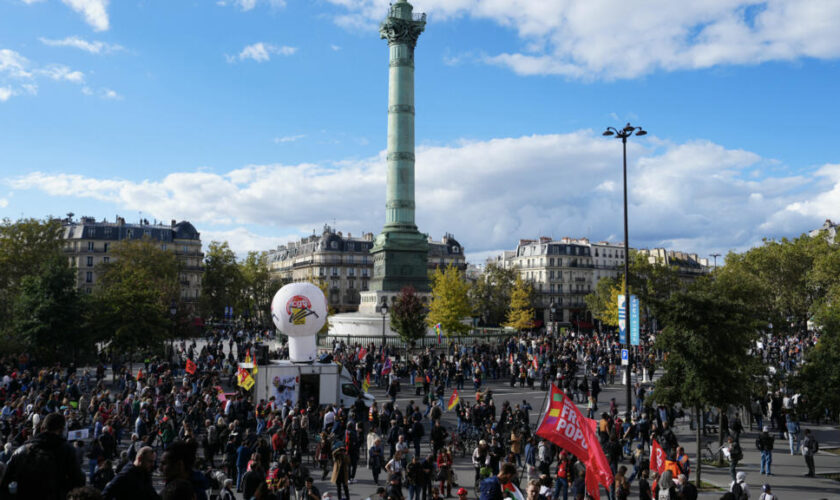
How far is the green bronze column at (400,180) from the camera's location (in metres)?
54.5

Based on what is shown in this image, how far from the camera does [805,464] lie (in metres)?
17.8

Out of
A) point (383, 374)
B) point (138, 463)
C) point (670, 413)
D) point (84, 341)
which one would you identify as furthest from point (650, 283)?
→ point (138, 463)

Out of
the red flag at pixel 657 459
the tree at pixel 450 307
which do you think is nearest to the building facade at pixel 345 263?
the tree at pixel 450 307

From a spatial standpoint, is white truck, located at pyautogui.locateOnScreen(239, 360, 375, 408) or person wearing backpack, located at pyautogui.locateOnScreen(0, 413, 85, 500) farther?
white truck, located at pyautogui.locateOnScreen(239, 360, 375, 408)

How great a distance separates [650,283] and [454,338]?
27108 mm

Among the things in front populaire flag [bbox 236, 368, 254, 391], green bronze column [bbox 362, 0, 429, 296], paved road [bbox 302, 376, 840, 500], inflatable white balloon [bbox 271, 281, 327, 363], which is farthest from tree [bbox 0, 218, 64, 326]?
paved road [bbox 302, 376, 840, 500]

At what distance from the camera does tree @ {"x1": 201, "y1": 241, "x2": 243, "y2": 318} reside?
71.9m

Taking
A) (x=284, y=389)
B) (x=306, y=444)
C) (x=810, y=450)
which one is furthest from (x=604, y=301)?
(x=306, y=444)

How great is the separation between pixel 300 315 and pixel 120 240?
195 ft

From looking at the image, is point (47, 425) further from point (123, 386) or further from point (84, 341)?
point (84, 341)

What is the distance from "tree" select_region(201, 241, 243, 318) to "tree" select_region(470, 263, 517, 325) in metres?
27.8

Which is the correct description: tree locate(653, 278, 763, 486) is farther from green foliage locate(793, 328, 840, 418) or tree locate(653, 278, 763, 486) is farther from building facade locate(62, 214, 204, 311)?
building facade locate(62, 214, 204, 311)

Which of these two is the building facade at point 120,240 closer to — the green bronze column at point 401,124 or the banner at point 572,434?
the green bronze column at point 401,124

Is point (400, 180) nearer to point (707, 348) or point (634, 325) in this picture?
point (634, 325)
